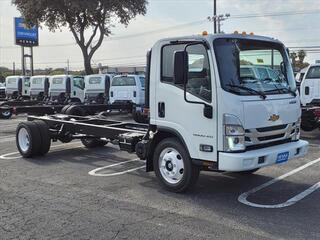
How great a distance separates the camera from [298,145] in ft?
23.5

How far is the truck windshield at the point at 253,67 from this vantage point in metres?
6.50

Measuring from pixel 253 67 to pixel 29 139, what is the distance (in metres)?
5.47

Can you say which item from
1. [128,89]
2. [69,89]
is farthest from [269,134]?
[69,89]

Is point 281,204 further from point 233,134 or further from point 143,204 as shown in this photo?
point 143,204

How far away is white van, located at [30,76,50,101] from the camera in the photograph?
95.2ft

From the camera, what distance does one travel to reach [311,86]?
45.7ft

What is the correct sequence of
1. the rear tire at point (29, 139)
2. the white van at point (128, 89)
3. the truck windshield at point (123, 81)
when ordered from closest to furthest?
1. the rear tire at point (29, 139)
2. the white van at point (128, 89)
3. the truck windshield at point (123, 81)

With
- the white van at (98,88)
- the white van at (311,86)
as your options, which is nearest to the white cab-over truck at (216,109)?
the white van at (311,86)

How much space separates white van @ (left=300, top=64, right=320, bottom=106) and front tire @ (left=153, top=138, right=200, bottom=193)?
8.09 m

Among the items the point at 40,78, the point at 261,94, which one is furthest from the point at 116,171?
the point at 40,78

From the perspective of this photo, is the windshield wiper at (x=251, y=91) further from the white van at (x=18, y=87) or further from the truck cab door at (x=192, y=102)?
the white van at (x=18, y=87)

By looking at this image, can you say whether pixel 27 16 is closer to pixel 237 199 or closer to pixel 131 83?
pixel 131 83

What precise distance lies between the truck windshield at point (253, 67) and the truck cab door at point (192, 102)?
23cm

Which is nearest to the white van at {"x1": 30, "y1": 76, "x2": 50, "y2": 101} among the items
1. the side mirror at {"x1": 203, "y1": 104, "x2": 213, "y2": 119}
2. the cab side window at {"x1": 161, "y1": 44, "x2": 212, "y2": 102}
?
the cab side window at {"x1": 161, "y1": 44, "x2": 212, "y2": 102}
